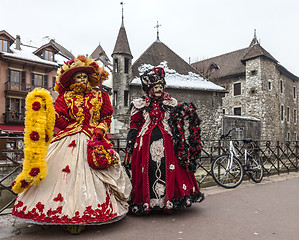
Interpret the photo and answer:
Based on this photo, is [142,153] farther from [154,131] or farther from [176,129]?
[176,129]

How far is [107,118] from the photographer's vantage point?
3.57m

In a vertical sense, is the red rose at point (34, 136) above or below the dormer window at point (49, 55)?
below

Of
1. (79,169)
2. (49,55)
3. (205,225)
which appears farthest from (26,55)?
(205,225)

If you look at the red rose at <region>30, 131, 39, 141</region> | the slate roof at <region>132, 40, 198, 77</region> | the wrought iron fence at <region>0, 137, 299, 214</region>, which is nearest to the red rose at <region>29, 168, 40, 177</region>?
the red rose at <region>30, 131, 39, 141</region>

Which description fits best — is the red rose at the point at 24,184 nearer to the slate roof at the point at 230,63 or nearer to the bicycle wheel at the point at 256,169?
the bicycle wheel at the point at 256,169

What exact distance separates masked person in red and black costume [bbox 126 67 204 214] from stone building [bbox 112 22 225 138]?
46.1ft

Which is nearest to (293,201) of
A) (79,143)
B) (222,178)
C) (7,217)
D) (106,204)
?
(222,178)

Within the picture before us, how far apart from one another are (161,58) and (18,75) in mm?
13030

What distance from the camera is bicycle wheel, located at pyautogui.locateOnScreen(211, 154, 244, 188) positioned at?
5887mm

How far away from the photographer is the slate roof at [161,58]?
2019 centimetres

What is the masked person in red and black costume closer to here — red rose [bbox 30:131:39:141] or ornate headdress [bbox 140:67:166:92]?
ornate headdress [bbox 140:67:166:92]

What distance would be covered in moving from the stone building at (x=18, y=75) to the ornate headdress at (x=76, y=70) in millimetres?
21261

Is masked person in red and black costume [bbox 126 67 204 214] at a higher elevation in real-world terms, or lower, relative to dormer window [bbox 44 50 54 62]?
lower

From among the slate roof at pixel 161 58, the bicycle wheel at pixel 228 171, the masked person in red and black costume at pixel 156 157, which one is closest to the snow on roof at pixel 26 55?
the slate roof at pixel 161 58
